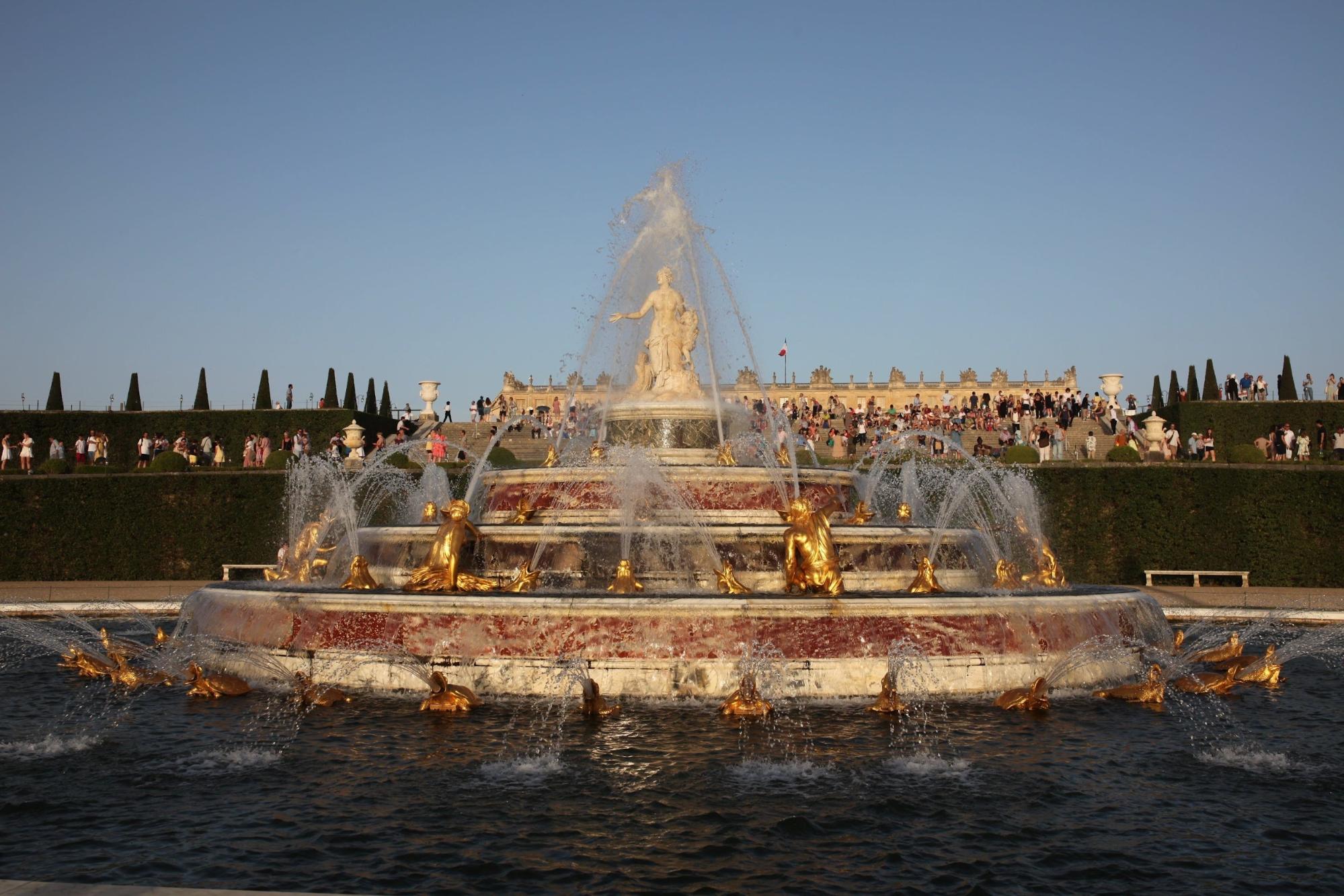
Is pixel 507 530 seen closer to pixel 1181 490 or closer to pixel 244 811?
pixel 244 811

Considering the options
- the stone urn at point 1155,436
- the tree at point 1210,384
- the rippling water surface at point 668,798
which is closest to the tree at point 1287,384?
the tree at point 1210,384

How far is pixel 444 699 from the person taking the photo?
35.2ft

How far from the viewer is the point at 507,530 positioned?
1402cm

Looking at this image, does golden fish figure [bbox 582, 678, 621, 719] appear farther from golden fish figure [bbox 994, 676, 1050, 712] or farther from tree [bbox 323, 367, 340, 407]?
tree [bbox 323, 367, 340, 407]

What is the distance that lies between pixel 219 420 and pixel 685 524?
116ft

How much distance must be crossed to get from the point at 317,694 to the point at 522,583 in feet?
8.70

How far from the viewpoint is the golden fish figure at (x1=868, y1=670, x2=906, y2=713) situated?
34.7 feet

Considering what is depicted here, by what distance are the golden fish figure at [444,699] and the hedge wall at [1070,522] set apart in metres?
17.1

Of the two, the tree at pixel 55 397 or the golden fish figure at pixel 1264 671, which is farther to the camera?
the tree at pixel 55 397

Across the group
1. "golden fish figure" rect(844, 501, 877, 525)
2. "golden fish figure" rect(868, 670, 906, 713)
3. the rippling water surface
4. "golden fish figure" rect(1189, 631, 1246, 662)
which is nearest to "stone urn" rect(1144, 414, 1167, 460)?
"golden fish figure" rect(844, 501, 877, 525)

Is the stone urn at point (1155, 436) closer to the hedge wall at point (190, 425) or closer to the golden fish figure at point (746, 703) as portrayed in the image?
the golden fish figure at point (746, 703)

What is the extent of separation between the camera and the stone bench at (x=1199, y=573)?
2391 centimetres

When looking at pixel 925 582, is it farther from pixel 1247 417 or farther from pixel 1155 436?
pixel 1247 417

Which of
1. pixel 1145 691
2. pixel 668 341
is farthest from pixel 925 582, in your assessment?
pixel 668 341
